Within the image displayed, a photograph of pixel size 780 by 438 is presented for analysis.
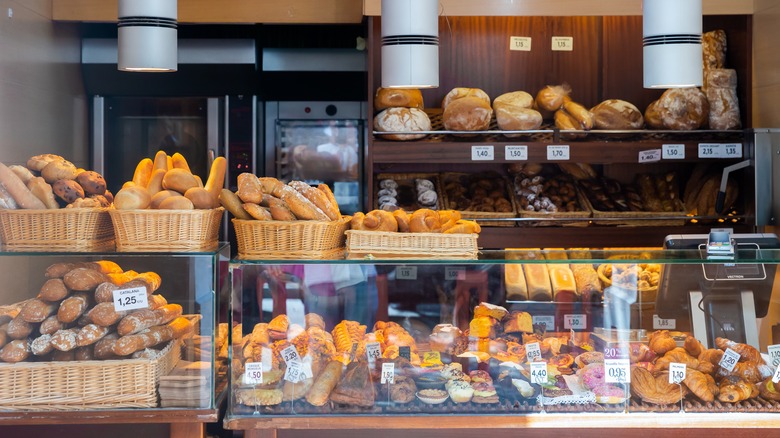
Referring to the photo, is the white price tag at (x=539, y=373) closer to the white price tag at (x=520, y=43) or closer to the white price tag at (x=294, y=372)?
the white price tag at (x=294, y=372)

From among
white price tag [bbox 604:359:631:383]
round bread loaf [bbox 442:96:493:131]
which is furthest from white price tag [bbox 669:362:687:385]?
round bread loaf [bbox 442:96:493:131]

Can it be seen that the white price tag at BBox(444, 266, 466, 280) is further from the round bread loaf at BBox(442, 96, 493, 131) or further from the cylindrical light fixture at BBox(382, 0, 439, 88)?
the round bread loaf at BBox(442, 96, 493, 131)

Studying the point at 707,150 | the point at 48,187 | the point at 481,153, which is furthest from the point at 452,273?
the point at 707,150

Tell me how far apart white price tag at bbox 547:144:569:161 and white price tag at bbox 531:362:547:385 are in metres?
1.75

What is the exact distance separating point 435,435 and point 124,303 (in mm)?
909

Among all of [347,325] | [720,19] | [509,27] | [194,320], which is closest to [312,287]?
[347,325]

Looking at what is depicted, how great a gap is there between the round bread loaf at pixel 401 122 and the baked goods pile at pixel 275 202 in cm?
157

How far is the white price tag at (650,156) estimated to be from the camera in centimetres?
386

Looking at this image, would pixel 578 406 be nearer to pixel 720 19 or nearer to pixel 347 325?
pixel 347 325

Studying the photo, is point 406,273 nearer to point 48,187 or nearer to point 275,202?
point 275,202

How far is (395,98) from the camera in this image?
393 cm

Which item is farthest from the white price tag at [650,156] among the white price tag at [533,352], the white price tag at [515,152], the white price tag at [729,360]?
the white price tag at [533,352]

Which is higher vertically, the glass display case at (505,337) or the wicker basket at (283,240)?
the wicker basket at (283,240)

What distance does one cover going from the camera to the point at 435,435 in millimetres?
2156
